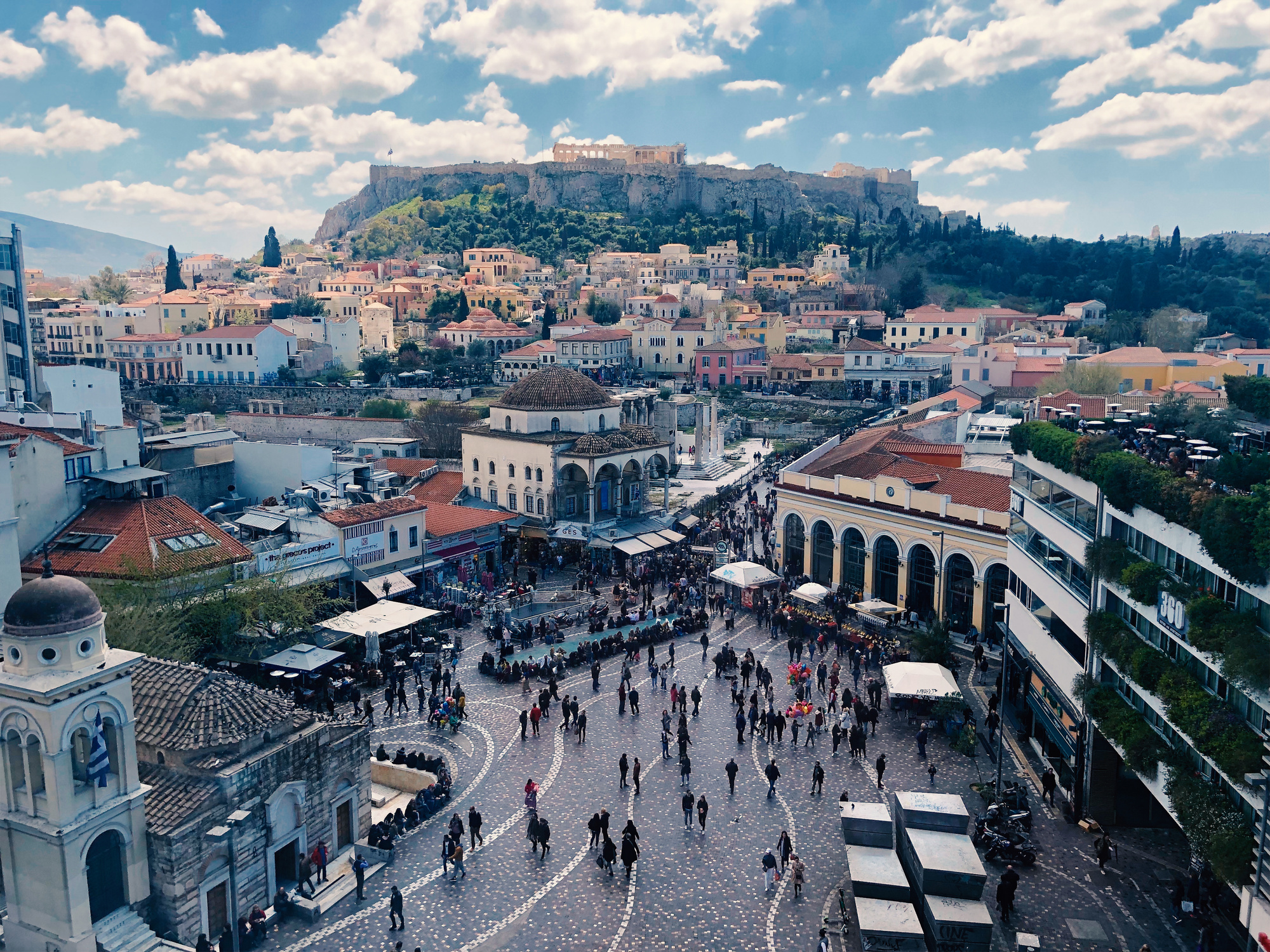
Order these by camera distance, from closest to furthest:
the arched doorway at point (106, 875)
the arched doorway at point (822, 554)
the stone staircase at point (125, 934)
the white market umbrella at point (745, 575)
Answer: the stone staircase at point (125, 934)
the arched doorway at point (106, 875)
the white market umbrella at point (745, 575)
the arched doorway at point (822, 554)

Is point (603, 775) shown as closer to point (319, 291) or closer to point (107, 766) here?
point (107, 766)

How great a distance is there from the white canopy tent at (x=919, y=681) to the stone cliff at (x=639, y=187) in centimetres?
13613

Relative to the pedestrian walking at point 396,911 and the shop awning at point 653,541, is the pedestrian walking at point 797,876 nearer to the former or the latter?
the pedestrian walking at point 396,911

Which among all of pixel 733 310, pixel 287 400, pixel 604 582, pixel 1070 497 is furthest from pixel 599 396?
pixel 733 310

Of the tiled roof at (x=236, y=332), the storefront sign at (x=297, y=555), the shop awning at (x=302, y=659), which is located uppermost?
the tiled roof at (x=236, y=332)

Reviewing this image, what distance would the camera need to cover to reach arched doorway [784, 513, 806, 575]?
119 ft

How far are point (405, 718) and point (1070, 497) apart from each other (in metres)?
15.3

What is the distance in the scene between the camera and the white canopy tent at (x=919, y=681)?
75.9 ft

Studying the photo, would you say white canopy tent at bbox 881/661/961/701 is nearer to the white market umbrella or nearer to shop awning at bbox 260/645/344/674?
the white market umbrella

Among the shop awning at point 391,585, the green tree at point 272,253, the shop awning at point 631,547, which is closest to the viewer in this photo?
the shop awning at point 391,585

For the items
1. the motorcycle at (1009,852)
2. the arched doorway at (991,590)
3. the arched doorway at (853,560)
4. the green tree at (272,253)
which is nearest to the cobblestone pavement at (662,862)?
the motorcycle at (1009,852)

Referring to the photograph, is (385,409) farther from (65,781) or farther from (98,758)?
(65,781)

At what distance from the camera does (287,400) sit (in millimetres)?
Answer: 78938

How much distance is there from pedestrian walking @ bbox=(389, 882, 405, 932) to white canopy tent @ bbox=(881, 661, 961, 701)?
1206 cm
